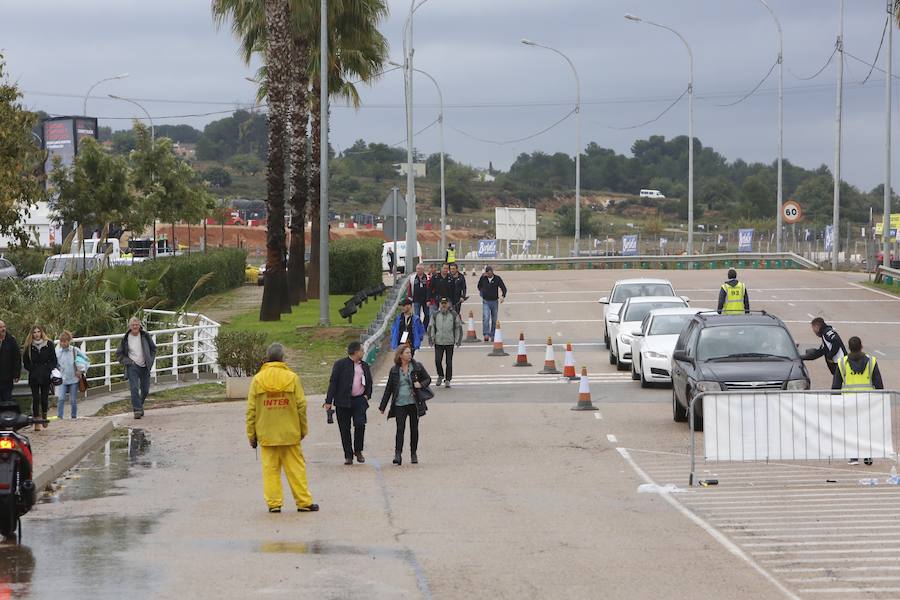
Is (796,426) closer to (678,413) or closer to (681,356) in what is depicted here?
(681,356)

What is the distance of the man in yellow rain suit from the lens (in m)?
13.5

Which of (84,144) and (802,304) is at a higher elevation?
(84,144)

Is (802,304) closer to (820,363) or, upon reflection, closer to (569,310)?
(569,310)

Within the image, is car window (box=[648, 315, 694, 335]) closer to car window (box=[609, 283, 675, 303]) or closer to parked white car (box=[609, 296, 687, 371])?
parked white car (box=[609, 296, 687, 371])

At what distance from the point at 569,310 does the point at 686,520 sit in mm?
30341

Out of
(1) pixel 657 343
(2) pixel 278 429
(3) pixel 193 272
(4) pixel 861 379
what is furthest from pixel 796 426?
(3) pixel 193 272

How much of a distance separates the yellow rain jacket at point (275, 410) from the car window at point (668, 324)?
12820mm

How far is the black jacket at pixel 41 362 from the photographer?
20.4m

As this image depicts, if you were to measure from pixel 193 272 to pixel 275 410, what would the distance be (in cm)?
3503

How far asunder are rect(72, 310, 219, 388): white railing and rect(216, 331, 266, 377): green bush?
0.57 m

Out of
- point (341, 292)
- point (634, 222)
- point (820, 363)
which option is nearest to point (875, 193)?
point (634, 222)

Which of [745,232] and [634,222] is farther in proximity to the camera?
[634,222]

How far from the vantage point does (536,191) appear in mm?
165500

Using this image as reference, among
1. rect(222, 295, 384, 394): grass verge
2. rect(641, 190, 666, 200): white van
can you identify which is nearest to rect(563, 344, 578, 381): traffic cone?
rect(222, 295, 384, 394): grass verge
